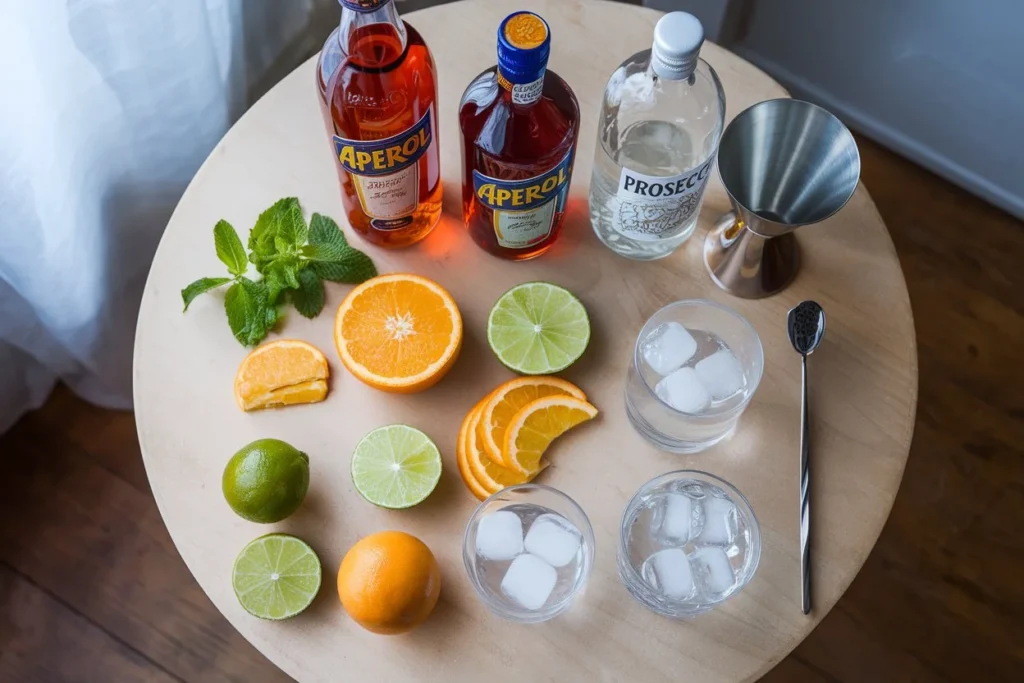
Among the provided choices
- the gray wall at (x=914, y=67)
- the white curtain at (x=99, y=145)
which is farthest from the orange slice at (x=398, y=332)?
the gray wall at (x=914, y=67)

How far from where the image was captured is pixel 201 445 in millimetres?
1017

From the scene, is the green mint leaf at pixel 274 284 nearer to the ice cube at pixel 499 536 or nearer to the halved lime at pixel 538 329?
the halved lime at pixel 538 329

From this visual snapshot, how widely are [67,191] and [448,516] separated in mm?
706

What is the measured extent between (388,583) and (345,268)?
0.39 metres

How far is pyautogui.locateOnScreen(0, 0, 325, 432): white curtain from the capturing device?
43.5 inches

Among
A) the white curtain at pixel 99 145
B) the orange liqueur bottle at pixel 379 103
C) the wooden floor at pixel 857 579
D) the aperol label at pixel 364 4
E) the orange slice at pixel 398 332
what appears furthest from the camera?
the wooden floor at pixel 857 579

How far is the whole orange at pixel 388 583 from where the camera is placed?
2.85ft

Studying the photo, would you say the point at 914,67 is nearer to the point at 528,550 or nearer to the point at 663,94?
the point at 663,94

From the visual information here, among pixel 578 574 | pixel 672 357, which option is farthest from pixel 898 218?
pixel 578 574

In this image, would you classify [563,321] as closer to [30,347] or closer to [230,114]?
[230,114]

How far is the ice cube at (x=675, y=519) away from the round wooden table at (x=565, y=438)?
0.13ft

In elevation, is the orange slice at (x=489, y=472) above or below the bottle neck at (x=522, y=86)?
below

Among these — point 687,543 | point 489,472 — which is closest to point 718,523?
point 687,543

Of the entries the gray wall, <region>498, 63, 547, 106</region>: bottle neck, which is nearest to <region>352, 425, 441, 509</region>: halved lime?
<region>498, 63, 547, 106</region>: bottle neck
